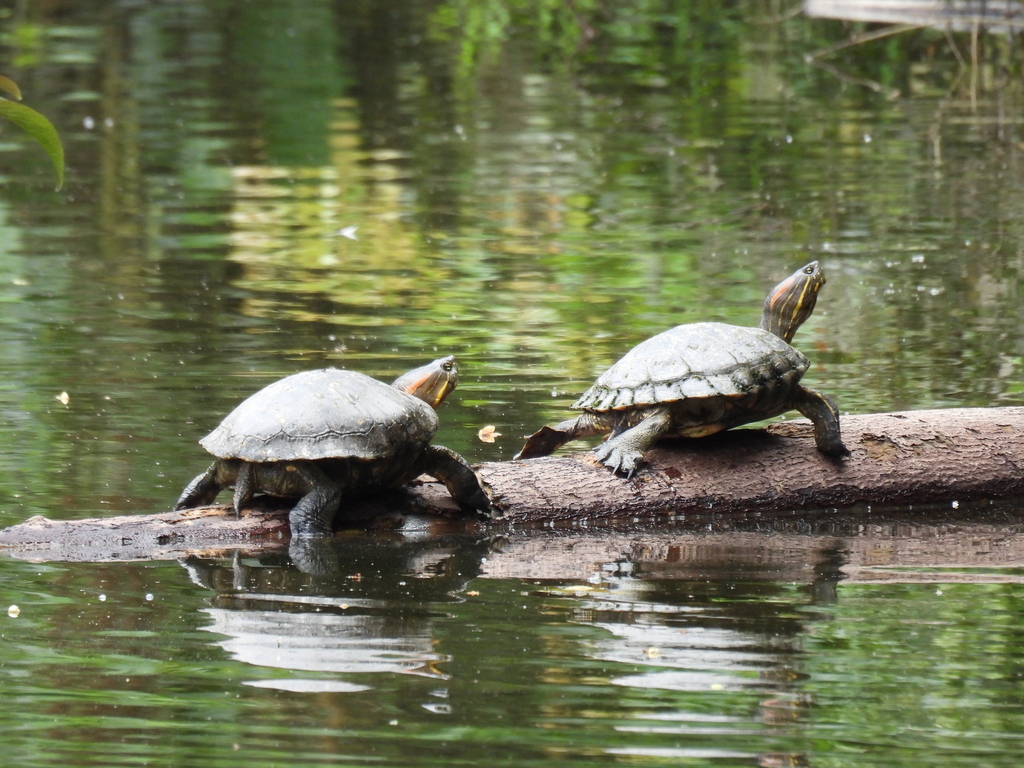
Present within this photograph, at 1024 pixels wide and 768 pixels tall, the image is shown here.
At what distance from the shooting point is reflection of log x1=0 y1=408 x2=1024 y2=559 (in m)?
5.55

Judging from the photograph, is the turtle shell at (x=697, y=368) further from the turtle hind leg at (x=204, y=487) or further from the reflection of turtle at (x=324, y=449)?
the turtle hind leg at (x=204, y=487)

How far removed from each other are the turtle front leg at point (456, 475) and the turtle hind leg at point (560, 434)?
57 cm

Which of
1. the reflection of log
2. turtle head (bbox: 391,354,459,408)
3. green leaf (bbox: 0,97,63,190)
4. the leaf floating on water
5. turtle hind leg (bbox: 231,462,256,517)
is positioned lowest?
the leaf floating on water

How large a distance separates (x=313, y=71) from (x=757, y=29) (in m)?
7.79

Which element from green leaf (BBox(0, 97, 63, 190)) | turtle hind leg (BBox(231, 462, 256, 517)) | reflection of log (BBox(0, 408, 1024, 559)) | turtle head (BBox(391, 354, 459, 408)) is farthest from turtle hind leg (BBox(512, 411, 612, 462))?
green leaf (BBox(0, 97, 63, 190))

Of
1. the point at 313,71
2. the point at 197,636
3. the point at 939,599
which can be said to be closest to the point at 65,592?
the point at 197,636

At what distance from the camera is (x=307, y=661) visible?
418 cm

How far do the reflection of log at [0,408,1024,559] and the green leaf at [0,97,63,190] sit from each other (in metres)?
2.90

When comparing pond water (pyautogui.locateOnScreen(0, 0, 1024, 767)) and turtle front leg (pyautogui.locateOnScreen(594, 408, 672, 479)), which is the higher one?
turtle front leg (pyautogui.locateOnScreen(594, 408, 672, 479))

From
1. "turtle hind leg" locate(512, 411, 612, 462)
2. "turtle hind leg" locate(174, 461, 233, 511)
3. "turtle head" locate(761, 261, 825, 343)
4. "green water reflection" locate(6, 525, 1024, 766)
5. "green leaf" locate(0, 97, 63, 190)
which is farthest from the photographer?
"turtle head" locate(761, 261, 825, 343)

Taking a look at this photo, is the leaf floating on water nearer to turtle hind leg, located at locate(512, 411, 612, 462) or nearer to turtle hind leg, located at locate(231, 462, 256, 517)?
turtle hind leg, located at locate(512, 411, 612, 462)

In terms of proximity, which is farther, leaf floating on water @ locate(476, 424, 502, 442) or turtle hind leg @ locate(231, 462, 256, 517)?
leaf floating on water @ locate(476, 424, 502, 442)

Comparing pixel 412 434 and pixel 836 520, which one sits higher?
pixel 412 434

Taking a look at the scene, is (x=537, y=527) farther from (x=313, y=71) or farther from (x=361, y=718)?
(x=313, y=71)
